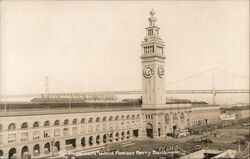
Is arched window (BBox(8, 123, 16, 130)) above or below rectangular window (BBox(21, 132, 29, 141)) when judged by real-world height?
above

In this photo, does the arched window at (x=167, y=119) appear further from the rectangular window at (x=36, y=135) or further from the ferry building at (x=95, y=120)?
the rectangular window at (x=36, y=135)

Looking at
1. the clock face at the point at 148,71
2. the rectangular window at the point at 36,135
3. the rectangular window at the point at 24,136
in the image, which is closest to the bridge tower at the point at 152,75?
the clock face at the point at 148,71

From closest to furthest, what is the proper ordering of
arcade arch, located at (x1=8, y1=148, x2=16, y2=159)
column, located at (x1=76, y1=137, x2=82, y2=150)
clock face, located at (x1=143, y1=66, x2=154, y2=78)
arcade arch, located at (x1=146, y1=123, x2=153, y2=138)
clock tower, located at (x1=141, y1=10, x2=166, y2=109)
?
arcade arch, located at (x1=8, y1=148, x2=16, y2=159)
column, located at (x1=76, y1=137, x2=82, y2=150)
clock tower, located at (x1=141, y1=10, x2=166, y2=109)
clock face, located at (x1=143, y1=66, x2=154, y2=78)
arcade arch, located at (x1=146, y1=123, x2=153, y2=138)

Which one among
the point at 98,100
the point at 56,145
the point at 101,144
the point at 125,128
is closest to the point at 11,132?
the point at 56,145

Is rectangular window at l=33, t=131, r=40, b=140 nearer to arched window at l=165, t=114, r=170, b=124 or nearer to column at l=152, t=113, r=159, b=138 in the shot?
column at l=152, t=113, r=159, b=138

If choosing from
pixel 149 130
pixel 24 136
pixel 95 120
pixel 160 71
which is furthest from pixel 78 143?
pixel 160 71

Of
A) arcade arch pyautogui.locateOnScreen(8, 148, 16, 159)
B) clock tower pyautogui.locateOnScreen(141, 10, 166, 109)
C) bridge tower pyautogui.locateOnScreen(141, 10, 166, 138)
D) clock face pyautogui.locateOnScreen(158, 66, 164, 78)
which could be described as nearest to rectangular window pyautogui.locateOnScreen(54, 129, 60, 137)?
arcade arch pyautogui.locateOnScreen(8, 148, 16, 159)

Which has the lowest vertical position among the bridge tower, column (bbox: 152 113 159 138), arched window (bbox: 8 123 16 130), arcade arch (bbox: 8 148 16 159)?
arcade arch (bbox: 8 148 16 159)

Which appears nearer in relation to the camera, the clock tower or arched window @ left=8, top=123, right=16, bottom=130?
arched window @ left=8, top=123, right=16, bottom=130

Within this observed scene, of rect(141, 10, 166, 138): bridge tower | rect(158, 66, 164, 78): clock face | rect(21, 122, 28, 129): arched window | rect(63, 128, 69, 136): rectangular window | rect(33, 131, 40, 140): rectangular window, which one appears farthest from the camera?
rect(158, 66, 164, 78): clock face
